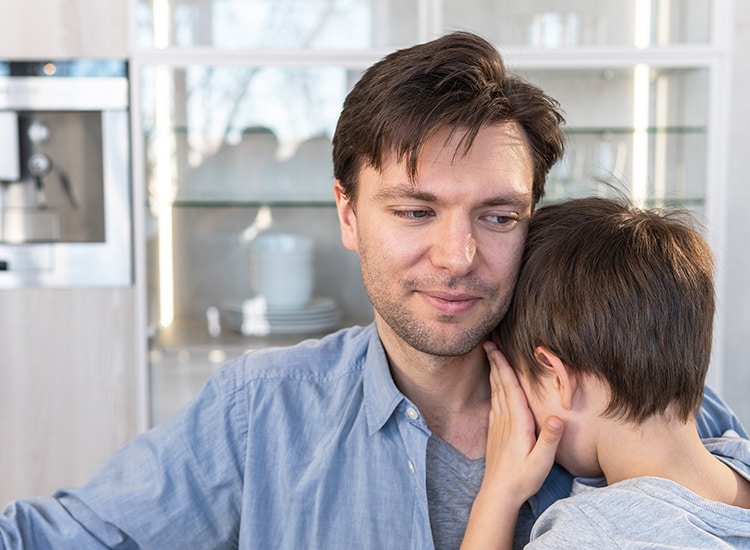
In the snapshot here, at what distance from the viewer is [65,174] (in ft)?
8.60

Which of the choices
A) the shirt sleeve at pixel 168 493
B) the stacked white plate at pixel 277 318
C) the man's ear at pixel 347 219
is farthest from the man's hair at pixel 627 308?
the stacked white plate at pixel 277 318

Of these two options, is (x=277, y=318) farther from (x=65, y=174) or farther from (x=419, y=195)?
(x=419, y=195)

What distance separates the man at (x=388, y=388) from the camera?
3.94ft

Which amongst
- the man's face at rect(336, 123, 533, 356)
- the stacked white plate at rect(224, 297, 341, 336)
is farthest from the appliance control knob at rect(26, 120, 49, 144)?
the man's face at rect(336, 123, 533, 356)

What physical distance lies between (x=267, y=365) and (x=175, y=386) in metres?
1.35

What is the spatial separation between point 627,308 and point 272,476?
534mm

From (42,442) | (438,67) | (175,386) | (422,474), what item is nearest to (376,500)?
(422,474)

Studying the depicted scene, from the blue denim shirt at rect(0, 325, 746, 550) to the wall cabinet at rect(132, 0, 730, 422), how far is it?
52.8 inches

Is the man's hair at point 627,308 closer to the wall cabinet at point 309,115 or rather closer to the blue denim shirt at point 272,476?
the blue denim shirt at point 272,476

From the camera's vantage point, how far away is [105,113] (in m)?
2.54

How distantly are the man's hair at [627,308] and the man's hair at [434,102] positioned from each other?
0.51 feet

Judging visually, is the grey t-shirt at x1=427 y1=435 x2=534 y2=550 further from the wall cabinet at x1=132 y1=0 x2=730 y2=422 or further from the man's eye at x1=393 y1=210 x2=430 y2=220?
the wall cabinet at x1=132 y1=0 x2=730 y2=422

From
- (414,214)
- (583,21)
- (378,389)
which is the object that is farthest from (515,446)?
(583,21)

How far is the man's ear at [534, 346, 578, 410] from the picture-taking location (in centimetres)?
120
